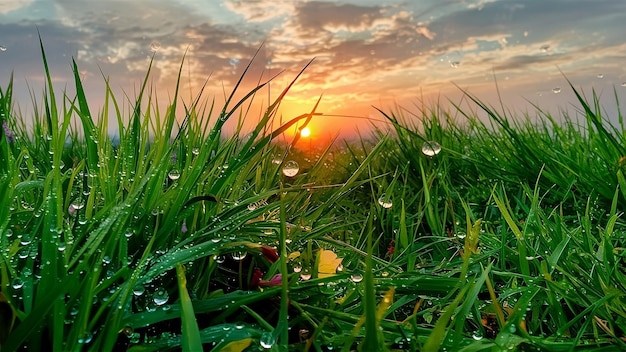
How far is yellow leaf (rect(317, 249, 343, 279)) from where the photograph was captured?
1389 mm

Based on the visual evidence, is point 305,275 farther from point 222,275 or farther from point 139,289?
point 139,289

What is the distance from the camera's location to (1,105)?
1.76m

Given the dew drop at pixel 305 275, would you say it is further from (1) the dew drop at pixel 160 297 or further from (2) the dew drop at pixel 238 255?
(1) the dew drop at pixel 160 297

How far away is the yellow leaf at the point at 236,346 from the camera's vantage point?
101cm

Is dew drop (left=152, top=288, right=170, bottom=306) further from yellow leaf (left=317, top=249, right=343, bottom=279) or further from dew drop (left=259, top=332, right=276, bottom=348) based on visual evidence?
yellow leaf (left=317, top=249, right=343, bottom=279)

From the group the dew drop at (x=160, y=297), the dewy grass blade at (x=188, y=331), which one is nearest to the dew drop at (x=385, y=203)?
the dew drop at (x=160, y=297)

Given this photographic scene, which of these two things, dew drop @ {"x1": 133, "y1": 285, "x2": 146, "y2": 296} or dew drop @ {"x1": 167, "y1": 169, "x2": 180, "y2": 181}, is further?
dew drop @ {"x1": 167, "y1": 169, "x2": 180, "y2": 181}

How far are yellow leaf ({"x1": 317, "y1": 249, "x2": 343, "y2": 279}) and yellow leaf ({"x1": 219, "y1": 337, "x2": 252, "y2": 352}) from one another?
39 centimetres

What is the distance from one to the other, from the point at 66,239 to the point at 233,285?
42 centimetres

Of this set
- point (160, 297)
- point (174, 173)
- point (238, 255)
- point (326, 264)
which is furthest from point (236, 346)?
point (174, 173)

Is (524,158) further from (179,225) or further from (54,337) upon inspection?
A: (54,337)

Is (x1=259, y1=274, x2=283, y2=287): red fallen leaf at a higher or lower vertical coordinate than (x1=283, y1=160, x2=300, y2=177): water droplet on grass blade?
lower

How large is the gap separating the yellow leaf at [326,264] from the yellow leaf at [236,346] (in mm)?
390

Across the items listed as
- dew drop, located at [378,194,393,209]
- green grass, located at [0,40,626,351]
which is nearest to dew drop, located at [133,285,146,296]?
green grass, located at [0,40,626,351]
